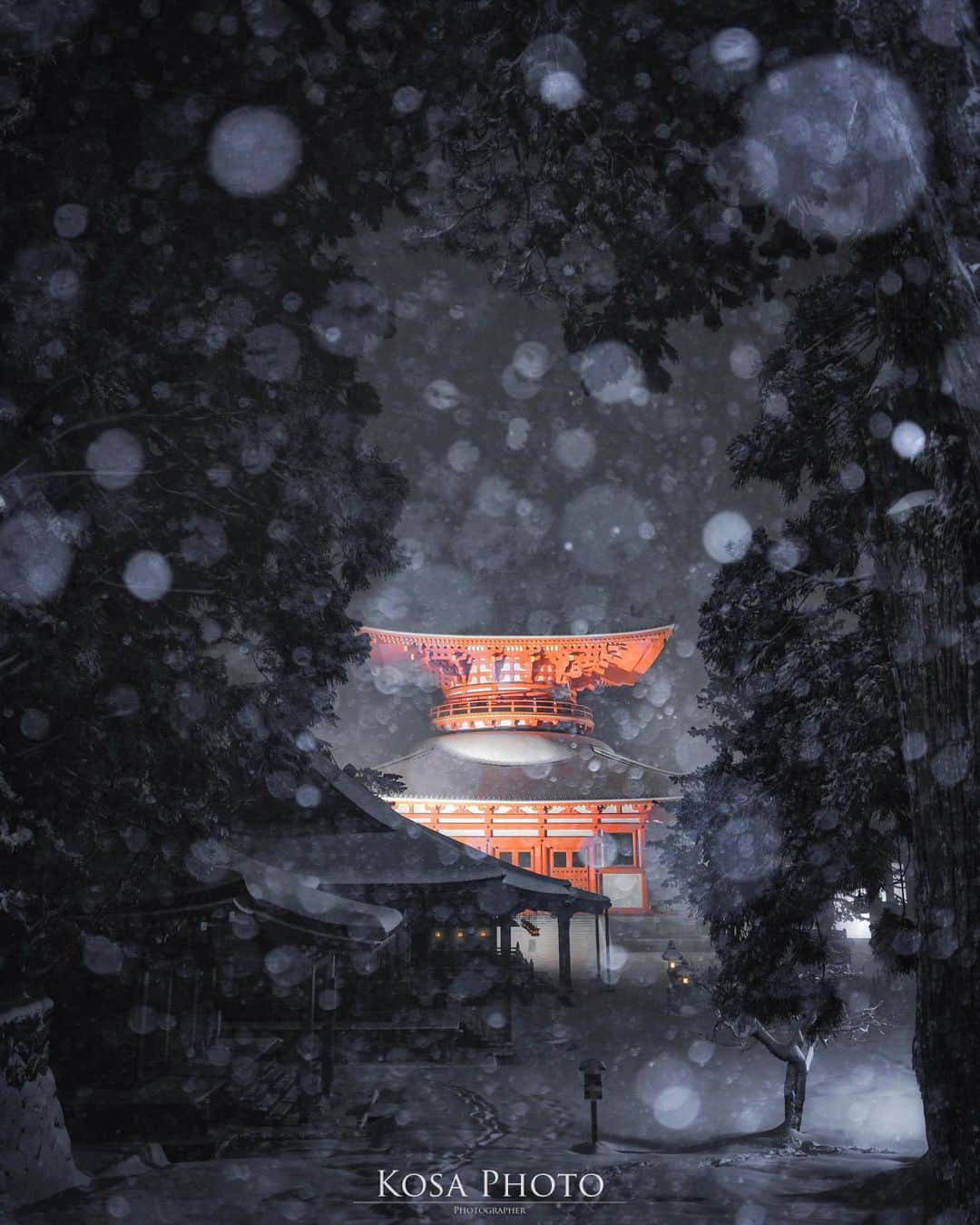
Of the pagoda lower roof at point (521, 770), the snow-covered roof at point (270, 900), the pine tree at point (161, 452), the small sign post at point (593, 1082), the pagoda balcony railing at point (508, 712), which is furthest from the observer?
the pagoda balcony railing at point (508, 712)

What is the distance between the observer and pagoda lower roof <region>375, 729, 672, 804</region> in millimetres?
25281

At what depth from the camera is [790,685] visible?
558cm

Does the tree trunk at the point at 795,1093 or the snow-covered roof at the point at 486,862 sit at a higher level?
the snow-covered roof at the point at 486,862

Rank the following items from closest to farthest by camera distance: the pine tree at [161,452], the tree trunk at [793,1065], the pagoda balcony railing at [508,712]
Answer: the pine tree at [161,452] < the tree trunk at [793,1065] < the pagoda balcony railing at [508,712]

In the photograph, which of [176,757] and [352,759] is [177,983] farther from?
[352,759]

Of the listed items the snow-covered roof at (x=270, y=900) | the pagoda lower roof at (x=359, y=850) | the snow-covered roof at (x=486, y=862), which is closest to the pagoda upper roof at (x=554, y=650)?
the snow-covered roof at (x=486, y=862)

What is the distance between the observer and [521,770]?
26938 millimetres

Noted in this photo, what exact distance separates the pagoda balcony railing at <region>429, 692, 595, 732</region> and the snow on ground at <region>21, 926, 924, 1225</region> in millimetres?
15252

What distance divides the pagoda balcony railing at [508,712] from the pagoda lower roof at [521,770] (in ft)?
1.48

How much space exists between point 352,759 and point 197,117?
36.5 metres

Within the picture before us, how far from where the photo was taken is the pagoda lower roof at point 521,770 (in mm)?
25281

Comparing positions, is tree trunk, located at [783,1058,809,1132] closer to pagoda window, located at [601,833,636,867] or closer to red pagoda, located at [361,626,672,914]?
red pagoda, located at [361,626,672,914]

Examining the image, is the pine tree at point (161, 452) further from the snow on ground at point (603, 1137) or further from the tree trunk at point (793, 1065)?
the tree trunk at point (793, 1065)

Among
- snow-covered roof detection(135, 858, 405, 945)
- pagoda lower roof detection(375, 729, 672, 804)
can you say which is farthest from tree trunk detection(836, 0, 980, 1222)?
pagoda lower roof detection(375, 729, 672, 804)
